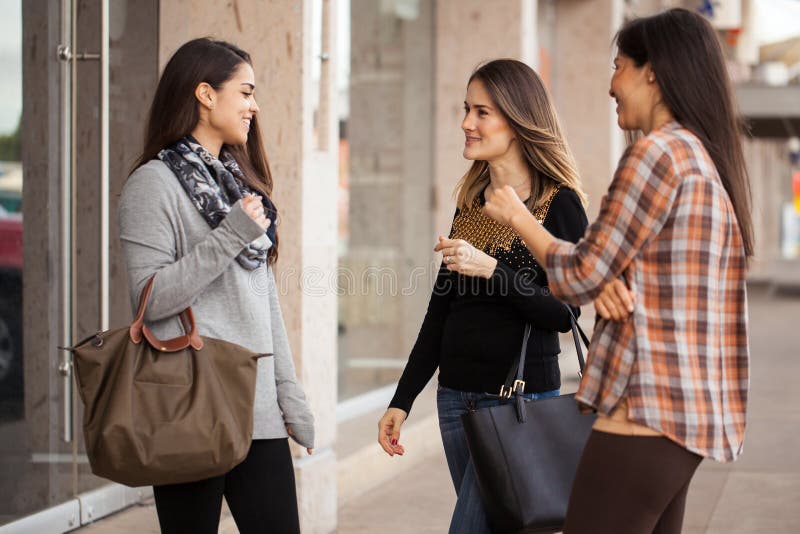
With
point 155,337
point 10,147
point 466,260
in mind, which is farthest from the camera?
point 10,147

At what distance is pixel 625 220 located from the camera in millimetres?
2123

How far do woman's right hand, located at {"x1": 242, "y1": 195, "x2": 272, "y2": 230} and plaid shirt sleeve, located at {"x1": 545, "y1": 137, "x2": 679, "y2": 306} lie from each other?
2.63 ft

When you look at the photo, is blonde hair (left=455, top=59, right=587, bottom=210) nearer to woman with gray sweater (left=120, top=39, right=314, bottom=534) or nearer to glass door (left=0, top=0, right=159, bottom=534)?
woman with gray sweater (left=120, top=39, right=314, bottom=534)

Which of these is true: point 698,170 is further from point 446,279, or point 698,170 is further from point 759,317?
point 759,317

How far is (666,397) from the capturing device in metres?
2.11

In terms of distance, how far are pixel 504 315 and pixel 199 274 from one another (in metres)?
0.89

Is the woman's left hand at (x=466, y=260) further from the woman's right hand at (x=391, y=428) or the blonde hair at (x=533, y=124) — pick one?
the woman's right hand at (x=391, y=428)

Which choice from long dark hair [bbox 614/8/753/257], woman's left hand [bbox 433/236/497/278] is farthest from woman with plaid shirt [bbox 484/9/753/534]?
woman's left hand [bbox 433/236/497/278]

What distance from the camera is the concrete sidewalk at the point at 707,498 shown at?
5.26 metres

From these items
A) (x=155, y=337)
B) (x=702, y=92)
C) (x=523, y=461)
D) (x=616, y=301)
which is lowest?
(x=523, y=461)

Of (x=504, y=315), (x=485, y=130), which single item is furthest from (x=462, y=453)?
(x=485, y=130)

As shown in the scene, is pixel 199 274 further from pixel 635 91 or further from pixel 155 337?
pixel 635 91

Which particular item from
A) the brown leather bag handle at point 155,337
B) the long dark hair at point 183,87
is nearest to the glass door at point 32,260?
the long dark hair at point 183,87

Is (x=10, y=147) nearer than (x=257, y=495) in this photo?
No
